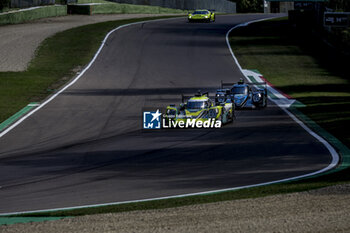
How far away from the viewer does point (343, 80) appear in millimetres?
42781

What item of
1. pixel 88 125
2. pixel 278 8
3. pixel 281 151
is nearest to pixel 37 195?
pixel 281 151

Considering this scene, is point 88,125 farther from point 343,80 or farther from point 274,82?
point 343,80

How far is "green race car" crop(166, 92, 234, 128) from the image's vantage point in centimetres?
2500

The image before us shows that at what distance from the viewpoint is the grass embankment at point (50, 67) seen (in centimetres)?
3431

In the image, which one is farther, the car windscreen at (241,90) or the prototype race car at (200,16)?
the prototype race car at (200,16)

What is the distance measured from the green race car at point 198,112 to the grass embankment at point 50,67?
25.6 feet

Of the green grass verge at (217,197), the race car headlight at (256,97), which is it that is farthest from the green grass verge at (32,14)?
the green grass verge at (217,197)

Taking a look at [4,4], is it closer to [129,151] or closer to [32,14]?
[32,14]

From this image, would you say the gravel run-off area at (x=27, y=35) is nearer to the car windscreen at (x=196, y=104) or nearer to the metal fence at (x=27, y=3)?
the metal fence at (x=27, y=3)

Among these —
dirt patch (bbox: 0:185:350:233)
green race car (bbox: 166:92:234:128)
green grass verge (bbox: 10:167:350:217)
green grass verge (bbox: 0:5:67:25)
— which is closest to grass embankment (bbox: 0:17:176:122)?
green grass verge (bbox: 0:5:67:25)

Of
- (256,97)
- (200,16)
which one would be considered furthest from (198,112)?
(200,16)

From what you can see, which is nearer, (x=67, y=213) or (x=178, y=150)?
(x=67, y=213)

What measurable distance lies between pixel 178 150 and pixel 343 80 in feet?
80.6

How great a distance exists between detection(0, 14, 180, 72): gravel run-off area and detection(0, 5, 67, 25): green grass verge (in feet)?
3.22
